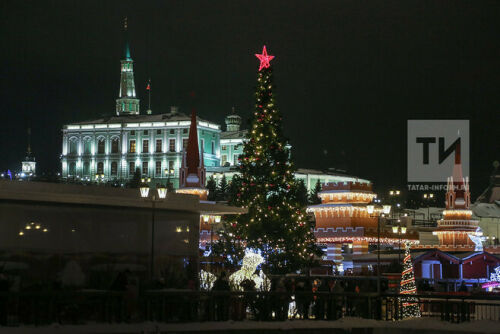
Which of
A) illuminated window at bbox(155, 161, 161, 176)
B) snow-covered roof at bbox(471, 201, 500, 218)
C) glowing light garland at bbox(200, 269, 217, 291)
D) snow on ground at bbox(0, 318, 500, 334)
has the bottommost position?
snow on ground at bbox(0, 318, 500, 334)

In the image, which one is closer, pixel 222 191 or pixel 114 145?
pixel 222 191

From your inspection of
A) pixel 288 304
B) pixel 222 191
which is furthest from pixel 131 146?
pixel 288 304

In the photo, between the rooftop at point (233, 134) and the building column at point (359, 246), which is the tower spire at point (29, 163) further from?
the building column at point (359, 246)

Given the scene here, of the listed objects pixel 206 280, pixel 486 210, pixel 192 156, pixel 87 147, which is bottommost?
pixel 206 280

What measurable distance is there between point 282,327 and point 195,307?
191 centimetres

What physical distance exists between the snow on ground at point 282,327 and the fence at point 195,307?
14.8 inches

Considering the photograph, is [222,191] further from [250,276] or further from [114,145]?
[250,276]

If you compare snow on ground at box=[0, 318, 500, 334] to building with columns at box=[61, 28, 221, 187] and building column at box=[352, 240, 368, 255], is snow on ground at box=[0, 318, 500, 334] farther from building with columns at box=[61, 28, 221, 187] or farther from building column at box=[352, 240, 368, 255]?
building with columns at box=[61, 28, 221, 187]

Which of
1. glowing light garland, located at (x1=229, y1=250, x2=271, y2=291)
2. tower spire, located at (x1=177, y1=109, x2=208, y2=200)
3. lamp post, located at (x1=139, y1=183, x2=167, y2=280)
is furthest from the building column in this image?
lamp post, located at (x1=139, y1=183, x2=167, y2=280)

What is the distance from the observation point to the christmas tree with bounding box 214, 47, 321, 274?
3628cm

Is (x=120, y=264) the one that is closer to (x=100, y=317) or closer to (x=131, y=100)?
(x=100, y=317)

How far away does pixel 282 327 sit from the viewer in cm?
2153

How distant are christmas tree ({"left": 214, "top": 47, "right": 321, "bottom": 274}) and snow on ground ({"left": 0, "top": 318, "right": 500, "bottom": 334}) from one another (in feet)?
43.9

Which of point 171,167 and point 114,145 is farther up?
point 114,145
